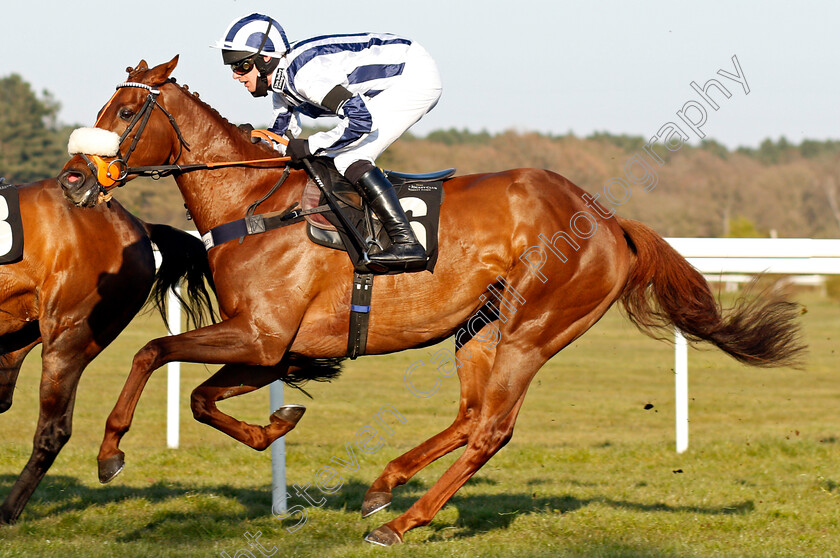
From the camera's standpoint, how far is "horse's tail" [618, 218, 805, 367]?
4723 millimetres

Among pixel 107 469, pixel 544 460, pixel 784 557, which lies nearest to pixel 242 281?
pixel 107 469

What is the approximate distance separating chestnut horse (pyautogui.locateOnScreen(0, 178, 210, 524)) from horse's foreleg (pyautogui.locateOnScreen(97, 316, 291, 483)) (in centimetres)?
113

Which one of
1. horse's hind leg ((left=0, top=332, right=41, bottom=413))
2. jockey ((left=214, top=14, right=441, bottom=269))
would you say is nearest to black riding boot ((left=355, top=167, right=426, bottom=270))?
jockey ((left=214, top=14, right=441, bottom=269))

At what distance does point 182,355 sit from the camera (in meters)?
3.93

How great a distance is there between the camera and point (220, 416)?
4.28 metres

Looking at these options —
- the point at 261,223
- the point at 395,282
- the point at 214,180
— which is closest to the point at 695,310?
the point at 395,282

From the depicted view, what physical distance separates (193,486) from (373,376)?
690cm

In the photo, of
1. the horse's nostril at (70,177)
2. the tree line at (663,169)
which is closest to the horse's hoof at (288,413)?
the horse's nostril at (70,177)

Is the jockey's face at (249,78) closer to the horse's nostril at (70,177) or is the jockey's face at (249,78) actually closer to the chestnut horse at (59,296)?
the horse's nostril at (70,177)

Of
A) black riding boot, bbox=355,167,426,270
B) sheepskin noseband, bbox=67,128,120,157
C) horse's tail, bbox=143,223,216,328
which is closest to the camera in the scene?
sheepskin noseband, bbox=67,128,120,157

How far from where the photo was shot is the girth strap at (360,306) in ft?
13.7

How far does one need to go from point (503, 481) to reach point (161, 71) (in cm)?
331

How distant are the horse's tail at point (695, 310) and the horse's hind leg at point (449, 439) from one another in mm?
788

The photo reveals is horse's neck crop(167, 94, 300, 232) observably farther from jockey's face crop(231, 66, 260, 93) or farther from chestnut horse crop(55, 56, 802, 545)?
jockey's face crop(231, 66, 260, 93)
